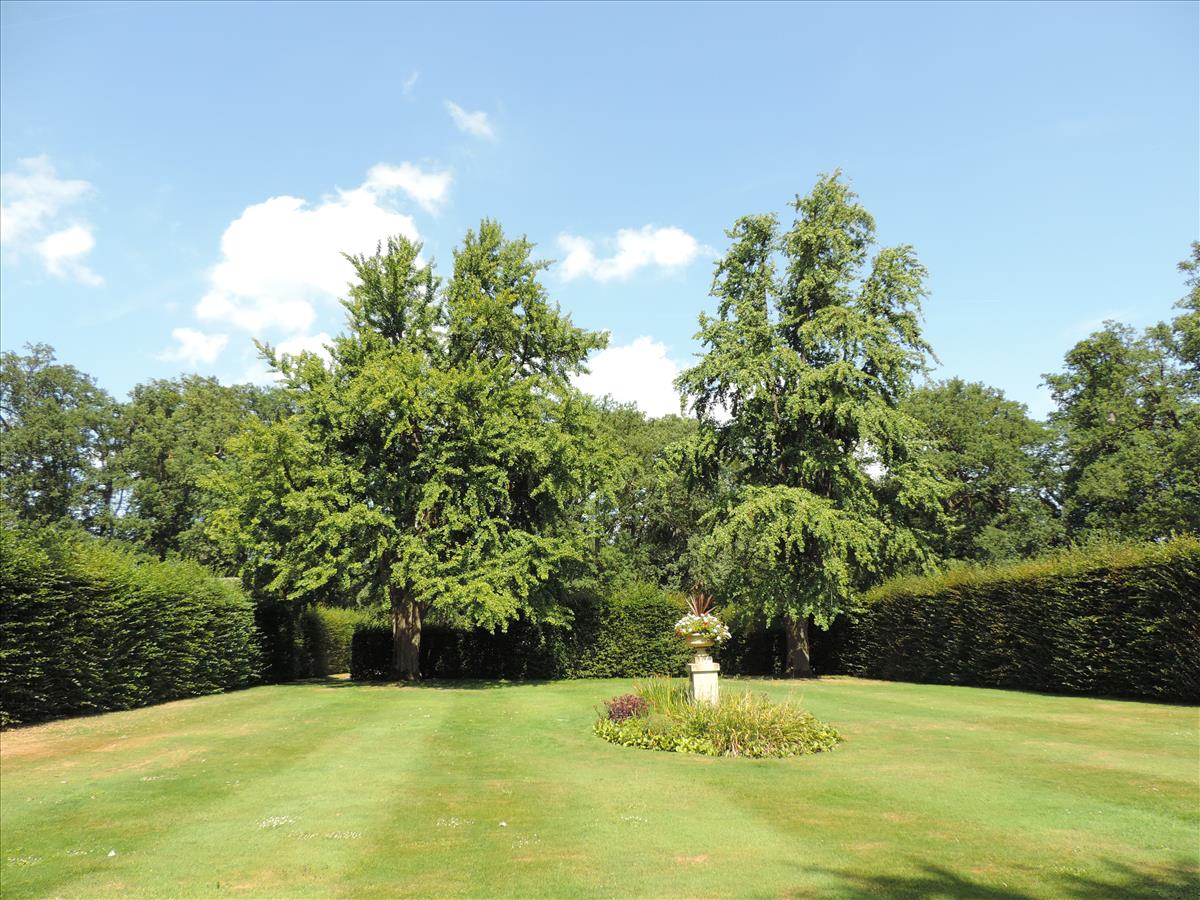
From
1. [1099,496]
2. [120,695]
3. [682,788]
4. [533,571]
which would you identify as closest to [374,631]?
[533,571]

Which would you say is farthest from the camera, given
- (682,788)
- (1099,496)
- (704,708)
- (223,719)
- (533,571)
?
(1099,496)

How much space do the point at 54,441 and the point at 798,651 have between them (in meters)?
51.6

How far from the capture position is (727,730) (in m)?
13.0

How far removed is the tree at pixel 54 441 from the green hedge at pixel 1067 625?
52.4 m

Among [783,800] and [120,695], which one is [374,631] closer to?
[120,695]

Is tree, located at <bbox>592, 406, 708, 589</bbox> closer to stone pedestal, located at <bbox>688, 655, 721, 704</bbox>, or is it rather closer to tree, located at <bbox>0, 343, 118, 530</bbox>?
stone pedestal, located at <bbox>688, 655, 721, 704</bbox>

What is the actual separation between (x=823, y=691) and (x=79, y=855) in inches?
782

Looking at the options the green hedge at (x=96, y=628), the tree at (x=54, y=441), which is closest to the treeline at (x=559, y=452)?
the green hedge at (x=96, y=628)

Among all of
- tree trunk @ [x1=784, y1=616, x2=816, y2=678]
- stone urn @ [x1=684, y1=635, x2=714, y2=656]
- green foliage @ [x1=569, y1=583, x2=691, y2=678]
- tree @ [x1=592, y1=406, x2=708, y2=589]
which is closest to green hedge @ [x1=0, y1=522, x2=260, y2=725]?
green foliage @ [x1=569, y1=583, x2=691, y2=678]

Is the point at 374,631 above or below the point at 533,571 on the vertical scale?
below

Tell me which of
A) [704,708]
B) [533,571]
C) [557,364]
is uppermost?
[557,364]

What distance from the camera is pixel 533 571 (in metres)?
28.2

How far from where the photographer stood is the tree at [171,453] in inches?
2010

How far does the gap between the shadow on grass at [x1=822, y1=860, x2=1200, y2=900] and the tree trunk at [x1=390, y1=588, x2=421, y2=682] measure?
23.4 meters
